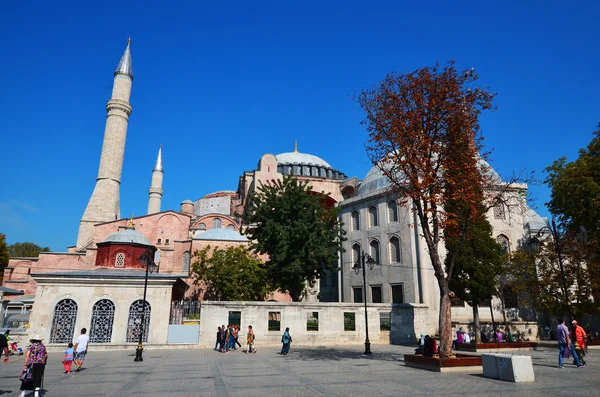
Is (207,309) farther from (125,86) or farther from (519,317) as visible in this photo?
(125,86)

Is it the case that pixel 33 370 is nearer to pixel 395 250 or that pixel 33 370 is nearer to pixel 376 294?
pixel 395 250

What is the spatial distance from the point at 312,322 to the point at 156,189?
41.7 m

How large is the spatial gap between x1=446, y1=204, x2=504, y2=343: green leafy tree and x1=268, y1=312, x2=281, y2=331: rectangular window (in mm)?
9742

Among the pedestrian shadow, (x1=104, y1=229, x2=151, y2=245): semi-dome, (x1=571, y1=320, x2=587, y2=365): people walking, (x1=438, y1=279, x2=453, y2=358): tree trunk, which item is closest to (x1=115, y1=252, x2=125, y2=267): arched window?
(x1=104, y1=229, x2=151, y2=245): semi-dome

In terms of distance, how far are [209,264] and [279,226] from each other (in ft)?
35.9

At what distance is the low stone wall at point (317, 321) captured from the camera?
20.1 m

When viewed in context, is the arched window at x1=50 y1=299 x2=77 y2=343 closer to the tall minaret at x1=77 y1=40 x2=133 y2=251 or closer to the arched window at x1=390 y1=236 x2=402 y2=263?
the arched window at x1=390 y1=236 x2=402 y2=263

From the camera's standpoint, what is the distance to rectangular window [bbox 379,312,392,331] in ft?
74.5

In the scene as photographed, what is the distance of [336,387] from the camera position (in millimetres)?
8352

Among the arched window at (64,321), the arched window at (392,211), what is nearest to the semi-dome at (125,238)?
the arched window at (64,321)

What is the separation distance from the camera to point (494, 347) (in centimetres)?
1831

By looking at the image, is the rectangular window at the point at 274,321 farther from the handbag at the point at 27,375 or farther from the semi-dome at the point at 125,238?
the handbag at the point at 27,375

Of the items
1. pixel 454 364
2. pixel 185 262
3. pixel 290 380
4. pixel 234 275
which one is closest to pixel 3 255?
pixel 185 262

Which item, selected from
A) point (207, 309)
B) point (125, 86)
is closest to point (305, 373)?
point (207, 309)
